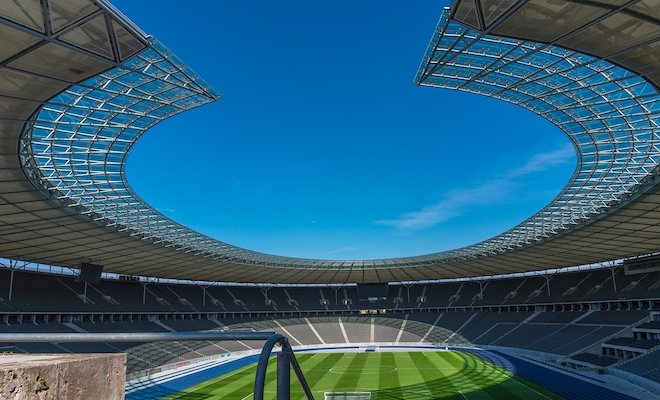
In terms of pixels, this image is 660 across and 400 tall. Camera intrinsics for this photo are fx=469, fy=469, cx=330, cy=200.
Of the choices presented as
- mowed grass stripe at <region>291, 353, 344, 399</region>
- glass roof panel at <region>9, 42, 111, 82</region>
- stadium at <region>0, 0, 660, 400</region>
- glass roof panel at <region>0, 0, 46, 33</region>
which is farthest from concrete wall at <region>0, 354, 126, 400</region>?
mowed grass stripe at <region>291, 353, 344, 399</region>

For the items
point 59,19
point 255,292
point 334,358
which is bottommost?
point 334,358

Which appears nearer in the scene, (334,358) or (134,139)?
(134,139)

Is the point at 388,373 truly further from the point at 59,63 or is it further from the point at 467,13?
the point at 59,63

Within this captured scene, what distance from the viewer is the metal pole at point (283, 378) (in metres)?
3.38

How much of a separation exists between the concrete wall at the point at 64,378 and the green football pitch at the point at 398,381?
25.8 m

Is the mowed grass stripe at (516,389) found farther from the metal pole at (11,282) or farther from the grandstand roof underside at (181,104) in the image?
the metal pole at (11,282)

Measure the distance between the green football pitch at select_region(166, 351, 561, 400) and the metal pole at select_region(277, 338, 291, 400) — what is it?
25524mm

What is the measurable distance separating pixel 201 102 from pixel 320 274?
58.2 meters

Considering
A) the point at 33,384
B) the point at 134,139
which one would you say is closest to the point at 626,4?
the point at 33,384

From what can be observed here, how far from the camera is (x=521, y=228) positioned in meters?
48.5

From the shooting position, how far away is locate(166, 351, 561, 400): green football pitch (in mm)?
35875

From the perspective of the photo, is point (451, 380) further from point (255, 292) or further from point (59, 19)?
point (255, 292)

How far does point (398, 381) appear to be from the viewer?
42656 millimetres

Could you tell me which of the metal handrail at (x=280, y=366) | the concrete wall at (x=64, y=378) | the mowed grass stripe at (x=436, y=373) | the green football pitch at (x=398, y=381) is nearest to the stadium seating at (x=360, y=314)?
the green football pitch at (x=398, y=381)
